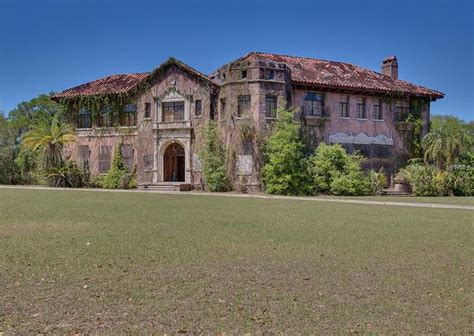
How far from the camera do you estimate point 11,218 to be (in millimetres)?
13562

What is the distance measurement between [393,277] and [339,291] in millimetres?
1223

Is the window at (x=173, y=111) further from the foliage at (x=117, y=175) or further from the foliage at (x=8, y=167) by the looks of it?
the foliage at (x=8, y=167)

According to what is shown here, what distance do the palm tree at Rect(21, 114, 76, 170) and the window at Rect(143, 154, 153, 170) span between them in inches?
208

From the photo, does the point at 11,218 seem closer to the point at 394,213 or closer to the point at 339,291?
the point at 339,291

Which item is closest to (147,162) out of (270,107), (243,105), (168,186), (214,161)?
(168,186)

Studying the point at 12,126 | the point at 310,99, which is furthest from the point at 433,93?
the point at 12,126

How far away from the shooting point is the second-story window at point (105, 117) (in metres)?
34.3

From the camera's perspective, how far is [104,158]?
1351 inches

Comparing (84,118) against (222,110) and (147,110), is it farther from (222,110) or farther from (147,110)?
(222,110)

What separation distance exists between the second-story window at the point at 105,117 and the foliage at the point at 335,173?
49.2 feet

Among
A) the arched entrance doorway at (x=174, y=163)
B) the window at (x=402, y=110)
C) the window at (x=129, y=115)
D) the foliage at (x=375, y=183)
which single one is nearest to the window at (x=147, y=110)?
the window at (x=129, y=115)

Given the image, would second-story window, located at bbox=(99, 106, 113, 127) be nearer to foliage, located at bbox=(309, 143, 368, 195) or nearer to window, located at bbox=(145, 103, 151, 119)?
window, located at bbox=(145, 103, 151, 119)

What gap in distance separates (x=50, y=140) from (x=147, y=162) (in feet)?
22.8

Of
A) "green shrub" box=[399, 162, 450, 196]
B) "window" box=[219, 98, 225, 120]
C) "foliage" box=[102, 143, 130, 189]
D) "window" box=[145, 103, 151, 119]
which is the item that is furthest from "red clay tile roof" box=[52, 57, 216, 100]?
"green shrub" box=[399, 162, 450, 196]
